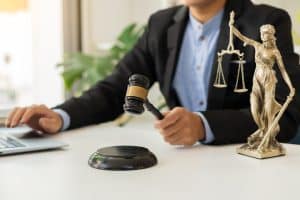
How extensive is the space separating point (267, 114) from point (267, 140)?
0.18 ft

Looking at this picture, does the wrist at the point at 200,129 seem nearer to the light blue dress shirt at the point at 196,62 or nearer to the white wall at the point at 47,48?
the light blue dress shirt at the point at 196,62

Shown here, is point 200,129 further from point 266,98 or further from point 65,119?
point 65,119

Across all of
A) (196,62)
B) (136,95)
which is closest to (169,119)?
(136,95)

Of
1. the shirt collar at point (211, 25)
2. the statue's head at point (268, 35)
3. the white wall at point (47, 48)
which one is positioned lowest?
the white wall at point (47, 48)

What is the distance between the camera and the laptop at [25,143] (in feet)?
3.95

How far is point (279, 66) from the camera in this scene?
45.1 inches

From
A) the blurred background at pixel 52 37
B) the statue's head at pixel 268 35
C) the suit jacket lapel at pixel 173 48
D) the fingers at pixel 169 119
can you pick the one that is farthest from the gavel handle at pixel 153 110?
the blurred background at pixel 52 37

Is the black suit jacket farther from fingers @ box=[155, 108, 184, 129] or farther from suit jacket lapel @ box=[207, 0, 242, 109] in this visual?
fingers @ box=[155, 108, 184, 129]

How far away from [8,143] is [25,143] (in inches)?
1.5

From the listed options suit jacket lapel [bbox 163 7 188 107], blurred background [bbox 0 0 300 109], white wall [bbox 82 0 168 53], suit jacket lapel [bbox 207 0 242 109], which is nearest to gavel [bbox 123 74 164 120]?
suit jacket lapel [bbox 207 0 242 109]

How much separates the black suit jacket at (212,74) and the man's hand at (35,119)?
9 centimetres

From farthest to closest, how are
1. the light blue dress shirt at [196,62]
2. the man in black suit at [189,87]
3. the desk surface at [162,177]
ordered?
the light blue dress shirt at [196,62]
the man in black suit at [189,87]
the desk surface at [162,177]

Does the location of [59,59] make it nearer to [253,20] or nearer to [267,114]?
[253,20]

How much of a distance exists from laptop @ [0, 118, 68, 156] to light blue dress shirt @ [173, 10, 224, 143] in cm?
53
